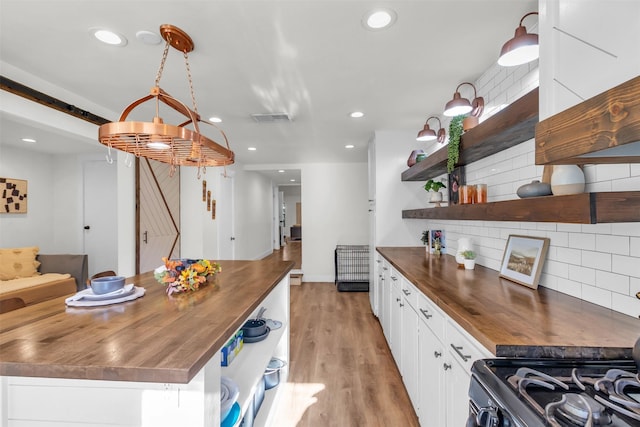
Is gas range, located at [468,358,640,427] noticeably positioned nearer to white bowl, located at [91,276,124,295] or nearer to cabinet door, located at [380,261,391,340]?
white bowl, located at [91,276,124,295]

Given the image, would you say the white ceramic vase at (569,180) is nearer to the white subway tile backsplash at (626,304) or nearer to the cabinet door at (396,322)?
the white subway tile backsplash at (626,304)

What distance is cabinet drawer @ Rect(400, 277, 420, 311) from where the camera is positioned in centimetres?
188

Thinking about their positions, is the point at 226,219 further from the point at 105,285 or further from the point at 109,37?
the point at 105,285

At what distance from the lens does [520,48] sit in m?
1.31

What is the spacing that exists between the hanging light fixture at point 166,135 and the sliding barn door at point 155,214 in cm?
209

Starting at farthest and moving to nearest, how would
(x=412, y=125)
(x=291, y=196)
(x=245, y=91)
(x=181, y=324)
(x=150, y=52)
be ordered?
(x=291, y=196) < (x=412, y=125) < (x=245, y=91) < (x=150, y=52) < (x=181, y=324)

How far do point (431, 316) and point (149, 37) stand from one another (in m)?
2.30

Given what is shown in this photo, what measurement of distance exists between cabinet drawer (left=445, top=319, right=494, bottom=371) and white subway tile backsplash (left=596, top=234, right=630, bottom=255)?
0.73 m

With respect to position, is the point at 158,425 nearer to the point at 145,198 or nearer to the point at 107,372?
the point at 107,372

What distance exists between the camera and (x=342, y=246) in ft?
19.3

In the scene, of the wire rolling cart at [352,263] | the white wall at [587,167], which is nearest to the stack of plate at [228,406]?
the white wall at [587,167]

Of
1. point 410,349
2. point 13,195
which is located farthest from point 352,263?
point 13,195

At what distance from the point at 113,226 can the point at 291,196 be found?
887cm

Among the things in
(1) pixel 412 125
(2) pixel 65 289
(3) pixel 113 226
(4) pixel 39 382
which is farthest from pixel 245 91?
(3) pixel 113 226
